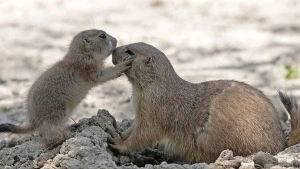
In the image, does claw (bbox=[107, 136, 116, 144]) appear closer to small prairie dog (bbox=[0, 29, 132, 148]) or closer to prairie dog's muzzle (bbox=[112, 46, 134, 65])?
small prairie dog (bbox=[0, 29, 132, 148])

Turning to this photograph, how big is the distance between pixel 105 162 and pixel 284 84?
432 centimetres

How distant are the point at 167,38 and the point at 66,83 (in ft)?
13.7

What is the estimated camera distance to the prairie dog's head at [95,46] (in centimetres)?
704

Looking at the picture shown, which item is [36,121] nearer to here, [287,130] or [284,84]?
[287,130]

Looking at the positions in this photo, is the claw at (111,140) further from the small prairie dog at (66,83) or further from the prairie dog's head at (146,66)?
the prairie dog's head at (146,66)

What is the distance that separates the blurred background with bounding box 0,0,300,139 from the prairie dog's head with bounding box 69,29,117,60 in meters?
2.05

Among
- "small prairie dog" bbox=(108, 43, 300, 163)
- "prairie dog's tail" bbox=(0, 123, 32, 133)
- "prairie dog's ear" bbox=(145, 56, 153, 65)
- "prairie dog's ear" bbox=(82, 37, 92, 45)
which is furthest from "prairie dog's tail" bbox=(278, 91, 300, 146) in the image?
"prairie dog's tail" bbox=(0, 123, 32, 133)

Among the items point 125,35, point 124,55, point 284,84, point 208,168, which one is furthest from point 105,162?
point 125,35

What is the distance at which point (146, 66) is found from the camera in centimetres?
634

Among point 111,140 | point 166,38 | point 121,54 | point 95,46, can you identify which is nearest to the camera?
point 111,140

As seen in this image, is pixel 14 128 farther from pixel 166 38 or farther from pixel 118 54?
pixel 166 38

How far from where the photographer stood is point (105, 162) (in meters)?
5.61

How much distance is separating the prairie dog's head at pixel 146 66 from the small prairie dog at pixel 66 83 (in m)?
0.07

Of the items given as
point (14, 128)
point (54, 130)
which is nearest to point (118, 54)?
point (54, 130)
